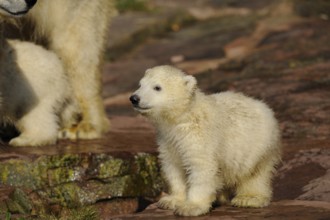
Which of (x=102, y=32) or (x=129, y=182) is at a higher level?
(x=102, y=32)

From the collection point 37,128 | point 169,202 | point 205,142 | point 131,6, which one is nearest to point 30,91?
point 37,128

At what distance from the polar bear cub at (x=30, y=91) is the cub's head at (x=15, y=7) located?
0.84 metres

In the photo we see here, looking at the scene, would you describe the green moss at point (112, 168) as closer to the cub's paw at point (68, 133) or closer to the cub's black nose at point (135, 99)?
the cub's paw at point (68, 133)

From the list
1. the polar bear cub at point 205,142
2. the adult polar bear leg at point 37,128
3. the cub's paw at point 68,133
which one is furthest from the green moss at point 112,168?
the polar bear cub at point 205,142

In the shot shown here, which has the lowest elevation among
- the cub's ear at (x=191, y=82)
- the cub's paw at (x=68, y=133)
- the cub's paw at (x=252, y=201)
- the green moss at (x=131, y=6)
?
the cub's paw at (x=252, y=201)

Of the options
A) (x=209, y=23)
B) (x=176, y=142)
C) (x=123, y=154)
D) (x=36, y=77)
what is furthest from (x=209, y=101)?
(x=209, y=23)

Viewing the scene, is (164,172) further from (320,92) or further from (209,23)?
(209,23)

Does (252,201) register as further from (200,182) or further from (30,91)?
(30,91)

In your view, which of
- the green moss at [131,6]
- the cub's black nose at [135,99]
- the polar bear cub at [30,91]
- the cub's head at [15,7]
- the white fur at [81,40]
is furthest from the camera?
→ the green moss at [131,6]

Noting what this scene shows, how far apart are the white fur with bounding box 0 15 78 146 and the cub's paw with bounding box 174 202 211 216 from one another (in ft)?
6.56

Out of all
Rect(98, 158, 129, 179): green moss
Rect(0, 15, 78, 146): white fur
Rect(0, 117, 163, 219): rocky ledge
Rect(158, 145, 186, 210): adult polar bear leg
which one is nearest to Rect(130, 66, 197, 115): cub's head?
Rect(158, 145, 186, 210): adult polar bear leg

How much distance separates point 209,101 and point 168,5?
11.5 metres

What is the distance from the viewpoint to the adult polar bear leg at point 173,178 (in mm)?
5039

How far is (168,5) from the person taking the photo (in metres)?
16.5
